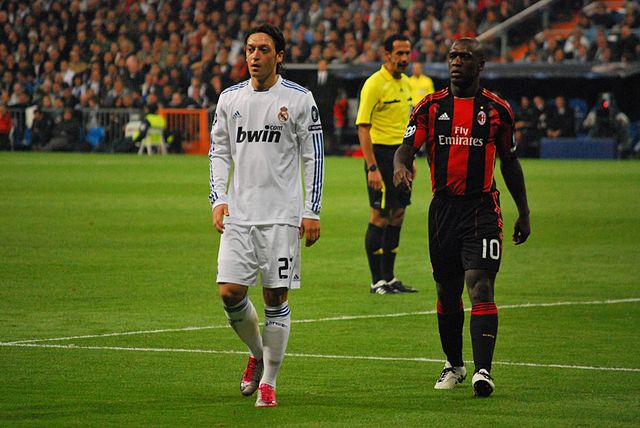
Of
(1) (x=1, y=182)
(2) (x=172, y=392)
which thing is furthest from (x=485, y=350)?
(1) (x=1, y=182)

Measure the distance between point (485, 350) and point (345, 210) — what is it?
13.7 metres

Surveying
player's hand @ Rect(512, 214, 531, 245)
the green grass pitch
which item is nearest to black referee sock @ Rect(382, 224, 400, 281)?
the green grass pitch

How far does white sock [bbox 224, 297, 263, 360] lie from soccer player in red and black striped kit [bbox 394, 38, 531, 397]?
1.09 meters

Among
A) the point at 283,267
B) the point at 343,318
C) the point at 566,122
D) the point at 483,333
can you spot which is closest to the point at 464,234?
the point at 483,333

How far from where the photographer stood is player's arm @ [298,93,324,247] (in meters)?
7.38

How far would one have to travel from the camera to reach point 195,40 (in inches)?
1690

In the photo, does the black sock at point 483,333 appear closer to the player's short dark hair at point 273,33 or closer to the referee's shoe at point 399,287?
the player's short dark hair at point 273,33

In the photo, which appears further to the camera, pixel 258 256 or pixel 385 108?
pixel 385 108

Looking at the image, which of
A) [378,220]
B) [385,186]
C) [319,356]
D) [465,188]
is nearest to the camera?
[465,188]

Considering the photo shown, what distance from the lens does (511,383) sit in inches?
319

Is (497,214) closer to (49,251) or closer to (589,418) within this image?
(589,418)

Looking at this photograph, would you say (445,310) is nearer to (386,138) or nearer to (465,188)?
(465,188)

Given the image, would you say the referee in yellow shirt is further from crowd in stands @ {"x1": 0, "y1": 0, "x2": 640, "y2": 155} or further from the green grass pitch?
crowd in stands @ {"x1": 0, "y1": 0, "x2": 640, "y2": 155}

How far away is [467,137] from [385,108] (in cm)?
474
